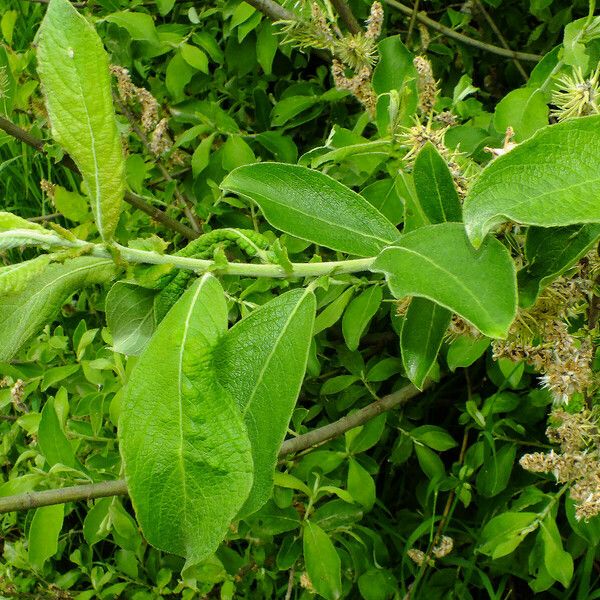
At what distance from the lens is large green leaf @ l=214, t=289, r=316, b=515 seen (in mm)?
592

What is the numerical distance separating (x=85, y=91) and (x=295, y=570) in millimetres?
1079

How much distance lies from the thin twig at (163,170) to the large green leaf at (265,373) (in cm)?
89

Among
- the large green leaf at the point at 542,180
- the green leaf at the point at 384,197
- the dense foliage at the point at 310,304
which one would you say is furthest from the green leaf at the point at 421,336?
the green leaf at the point at 384,197

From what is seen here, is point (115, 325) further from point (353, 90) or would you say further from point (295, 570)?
point (295, 570)

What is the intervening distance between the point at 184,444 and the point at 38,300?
0.18 m

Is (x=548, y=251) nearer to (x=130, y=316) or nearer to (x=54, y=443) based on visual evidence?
(x=130, y=316)

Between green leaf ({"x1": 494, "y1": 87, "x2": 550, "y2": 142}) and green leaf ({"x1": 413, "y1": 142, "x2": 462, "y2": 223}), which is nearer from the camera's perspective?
green leaf ({"x1": 413, "y1": 142, "x2": 462, "y2": 223})

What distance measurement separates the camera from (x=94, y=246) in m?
0.64

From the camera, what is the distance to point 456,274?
1.70ft

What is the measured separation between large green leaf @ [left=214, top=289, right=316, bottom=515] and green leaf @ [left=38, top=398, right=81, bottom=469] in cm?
58

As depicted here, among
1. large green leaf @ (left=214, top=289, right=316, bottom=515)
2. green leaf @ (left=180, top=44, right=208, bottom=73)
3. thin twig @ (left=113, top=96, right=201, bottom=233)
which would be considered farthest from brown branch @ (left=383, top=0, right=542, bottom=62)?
large green leaf @ (left=214, top=289, right=316, bottom=515)

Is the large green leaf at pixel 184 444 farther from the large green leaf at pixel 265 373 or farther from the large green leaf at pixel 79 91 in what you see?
the large green leaf at pixel 79 91

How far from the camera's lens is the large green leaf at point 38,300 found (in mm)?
618

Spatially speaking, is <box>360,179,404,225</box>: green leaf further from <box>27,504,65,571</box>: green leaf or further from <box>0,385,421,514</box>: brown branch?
<box>27,504,65,571</box>: green leaf
